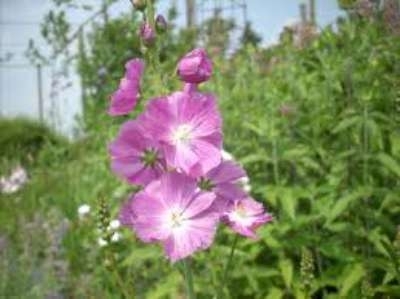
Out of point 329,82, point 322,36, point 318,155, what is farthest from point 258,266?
point 322,36

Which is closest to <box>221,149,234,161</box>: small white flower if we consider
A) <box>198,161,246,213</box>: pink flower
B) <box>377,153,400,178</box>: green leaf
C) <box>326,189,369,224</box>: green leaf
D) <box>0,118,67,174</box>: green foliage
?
<box>198,161,246,213</box>: pink flower

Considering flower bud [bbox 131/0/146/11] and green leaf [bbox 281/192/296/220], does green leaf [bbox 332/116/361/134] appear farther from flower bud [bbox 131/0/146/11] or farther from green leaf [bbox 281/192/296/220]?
flower bud [bbox 131/0/146/11]

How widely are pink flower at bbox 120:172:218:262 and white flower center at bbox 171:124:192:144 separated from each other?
6cm

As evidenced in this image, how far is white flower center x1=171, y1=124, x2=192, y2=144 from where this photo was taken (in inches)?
61.3

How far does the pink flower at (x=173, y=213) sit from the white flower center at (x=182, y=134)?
0.19 feet

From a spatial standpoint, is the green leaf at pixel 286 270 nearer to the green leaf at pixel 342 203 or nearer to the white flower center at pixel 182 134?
the green leaf at pixel 342 203

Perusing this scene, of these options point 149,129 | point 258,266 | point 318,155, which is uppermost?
point 149,129

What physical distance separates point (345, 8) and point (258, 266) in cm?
114

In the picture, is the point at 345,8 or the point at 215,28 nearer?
the point at 345,8

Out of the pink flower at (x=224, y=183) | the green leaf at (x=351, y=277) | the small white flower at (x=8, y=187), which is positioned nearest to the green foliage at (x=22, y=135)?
the small white flower at (x=8, y=187)

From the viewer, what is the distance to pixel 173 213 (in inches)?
61.9

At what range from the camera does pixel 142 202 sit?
61.8 inches

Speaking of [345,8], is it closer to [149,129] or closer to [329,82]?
[329,82]

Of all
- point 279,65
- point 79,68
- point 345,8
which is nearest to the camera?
point 345,8
